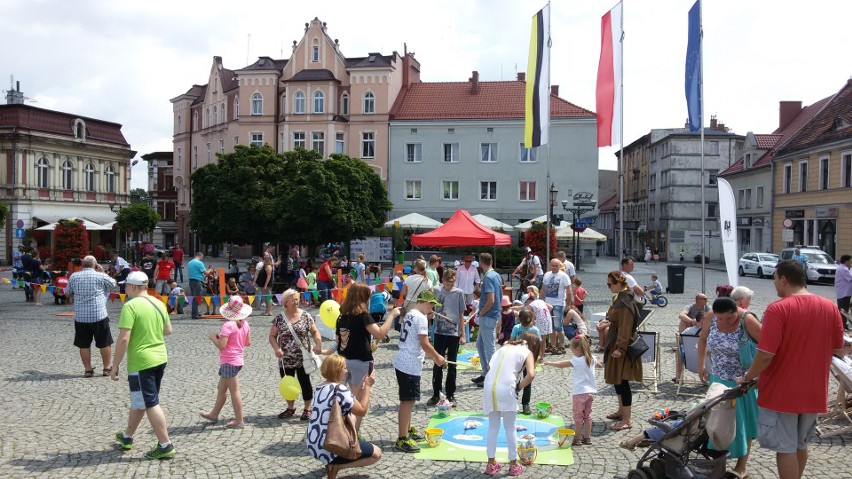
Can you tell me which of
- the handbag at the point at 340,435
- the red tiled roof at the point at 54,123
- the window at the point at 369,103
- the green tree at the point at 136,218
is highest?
the window at the point at 369,103

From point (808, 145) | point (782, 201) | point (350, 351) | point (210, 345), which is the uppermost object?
point (808, 145)

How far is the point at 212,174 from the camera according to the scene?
31.3 meters

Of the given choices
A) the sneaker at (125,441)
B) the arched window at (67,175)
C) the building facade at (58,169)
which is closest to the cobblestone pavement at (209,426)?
the sneaker at (125,441)

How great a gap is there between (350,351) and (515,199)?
41.8 m

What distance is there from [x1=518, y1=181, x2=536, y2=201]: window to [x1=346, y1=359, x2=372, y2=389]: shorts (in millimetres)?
41765

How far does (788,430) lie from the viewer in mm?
5250

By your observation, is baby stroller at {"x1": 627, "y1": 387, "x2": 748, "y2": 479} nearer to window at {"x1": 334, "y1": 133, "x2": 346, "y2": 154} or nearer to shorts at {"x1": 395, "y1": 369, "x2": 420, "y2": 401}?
shorts at {"x1": 395, "y1": 369, "x2": 420, "y2": 401}

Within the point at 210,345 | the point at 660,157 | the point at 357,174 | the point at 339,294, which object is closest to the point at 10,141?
the point at 357,174

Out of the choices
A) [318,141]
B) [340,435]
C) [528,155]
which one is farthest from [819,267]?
[318,141]

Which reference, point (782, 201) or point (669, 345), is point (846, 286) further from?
point (782, 201)

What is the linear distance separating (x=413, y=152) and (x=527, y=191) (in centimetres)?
868

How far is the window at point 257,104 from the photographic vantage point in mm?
52031

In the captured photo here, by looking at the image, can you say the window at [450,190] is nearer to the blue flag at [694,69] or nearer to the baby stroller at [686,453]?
the blue flag at [694,69]

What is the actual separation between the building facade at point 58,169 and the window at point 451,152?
74.6ft
